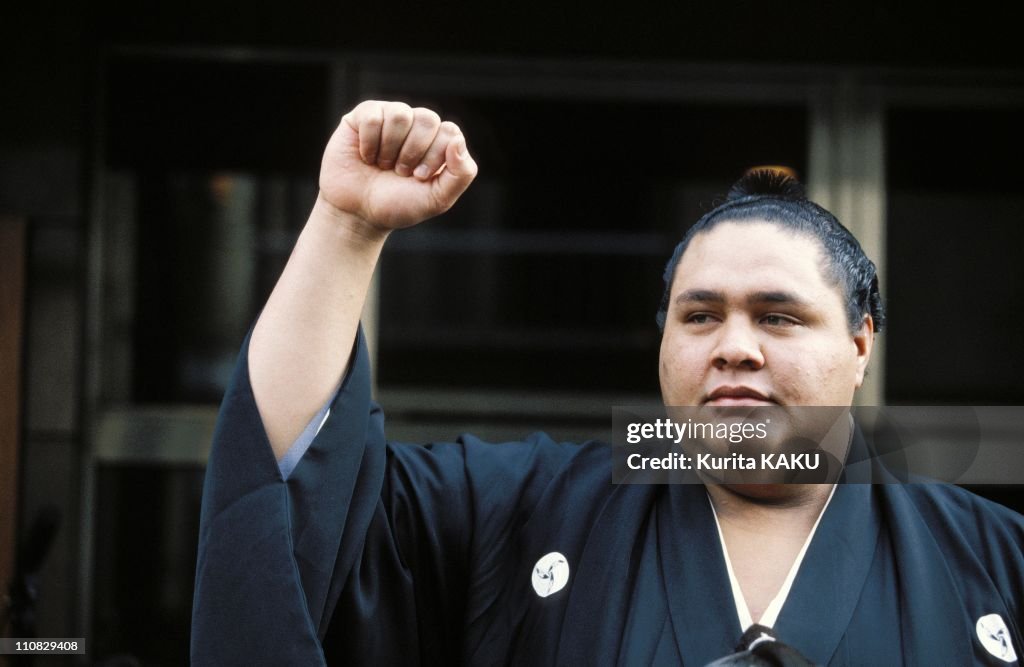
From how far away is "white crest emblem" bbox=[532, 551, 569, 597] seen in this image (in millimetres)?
1281

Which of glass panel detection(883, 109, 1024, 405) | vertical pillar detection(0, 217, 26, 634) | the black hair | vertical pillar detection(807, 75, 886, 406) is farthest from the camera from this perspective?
glass panel detection(883, 109, 1024, 405)

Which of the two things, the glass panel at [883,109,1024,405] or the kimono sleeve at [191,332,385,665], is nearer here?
the kimono sleeve at [191,332,385,665]

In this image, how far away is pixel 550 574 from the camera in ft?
4.24

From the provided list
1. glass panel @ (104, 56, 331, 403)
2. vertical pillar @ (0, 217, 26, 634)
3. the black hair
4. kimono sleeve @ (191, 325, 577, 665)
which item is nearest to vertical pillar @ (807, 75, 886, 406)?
glass panel @ (104, 56, 331, 403)

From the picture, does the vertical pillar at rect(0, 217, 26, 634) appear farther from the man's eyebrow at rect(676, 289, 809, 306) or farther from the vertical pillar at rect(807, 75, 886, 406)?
the vertical pillar at rect(807, 75, 886, 406)

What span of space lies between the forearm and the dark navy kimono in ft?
0.09

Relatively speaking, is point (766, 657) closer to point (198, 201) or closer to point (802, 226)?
point (802, 226)

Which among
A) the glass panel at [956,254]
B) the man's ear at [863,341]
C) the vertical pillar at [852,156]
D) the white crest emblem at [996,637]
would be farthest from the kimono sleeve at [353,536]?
the glass panel at [956,254]

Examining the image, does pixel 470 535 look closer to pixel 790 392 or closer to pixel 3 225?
pixel 790 392

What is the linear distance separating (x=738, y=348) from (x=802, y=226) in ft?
0.79

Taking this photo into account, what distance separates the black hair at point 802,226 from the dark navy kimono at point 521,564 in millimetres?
274

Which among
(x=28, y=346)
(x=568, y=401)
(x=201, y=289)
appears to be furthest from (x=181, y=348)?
(x=568, y=401)

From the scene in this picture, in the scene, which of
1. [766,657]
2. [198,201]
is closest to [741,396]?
[766,657]

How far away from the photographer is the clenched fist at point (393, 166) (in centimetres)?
112
